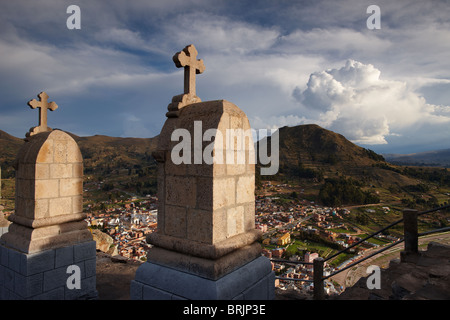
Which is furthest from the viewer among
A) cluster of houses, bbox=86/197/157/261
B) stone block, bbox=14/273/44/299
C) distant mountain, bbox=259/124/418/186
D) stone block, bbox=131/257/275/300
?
distant mountain, bbox=259/124/418/186

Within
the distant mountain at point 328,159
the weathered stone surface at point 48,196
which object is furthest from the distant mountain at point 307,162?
the weathered stone surface at point 48,196

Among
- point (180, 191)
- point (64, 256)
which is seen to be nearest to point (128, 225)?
point (64, 256)

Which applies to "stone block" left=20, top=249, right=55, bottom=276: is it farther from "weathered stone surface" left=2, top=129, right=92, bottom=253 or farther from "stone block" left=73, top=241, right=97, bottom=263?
"stone block" left=73, top=241, right=97, bottom=263

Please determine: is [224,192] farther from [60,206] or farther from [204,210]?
[60,206]

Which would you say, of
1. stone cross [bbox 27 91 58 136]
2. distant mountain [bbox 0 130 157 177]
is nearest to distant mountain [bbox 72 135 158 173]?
distant mountain [bbox 0 130 157 177]

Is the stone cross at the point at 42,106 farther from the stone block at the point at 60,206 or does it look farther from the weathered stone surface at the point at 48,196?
the stone block at the point at 60,206
